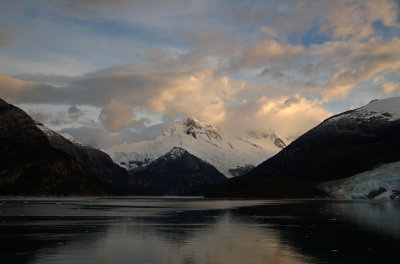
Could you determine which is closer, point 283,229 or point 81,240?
point 81,240

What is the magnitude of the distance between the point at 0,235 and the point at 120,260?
24981 mm

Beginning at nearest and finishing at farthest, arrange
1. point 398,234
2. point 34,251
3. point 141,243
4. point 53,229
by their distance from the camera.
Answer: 1. point 34,251
2. point 141,243
3. point 398,234
4. point 53,229

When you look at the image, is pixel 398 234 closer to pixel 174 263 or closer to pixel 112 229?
pixel 174 263

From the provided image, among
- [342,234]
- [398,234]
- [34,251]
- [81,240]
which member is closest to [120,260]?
[34,251]

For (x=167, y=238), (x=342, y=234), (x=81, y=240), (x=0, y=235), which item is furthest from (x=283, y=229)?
(x=0, y=235)

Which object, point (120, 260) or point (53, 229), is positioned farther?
point (53, 229)

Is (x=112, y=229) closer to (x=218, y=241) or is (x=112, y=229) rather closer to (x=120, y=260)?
(x=218, y=241)

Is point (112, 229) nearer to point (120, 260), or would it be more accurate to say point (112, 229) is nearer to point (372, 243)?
point (120, 260)

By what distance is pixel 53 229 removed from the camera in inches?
2630

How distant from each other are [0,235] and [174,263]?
29942mm

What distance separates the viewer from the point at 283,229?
68062mm

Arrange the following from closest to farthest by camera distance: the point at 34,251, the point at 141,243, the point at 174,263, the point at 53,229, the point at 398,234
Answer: the point at 174,263, the point at 34,251, the point at 141,243, the point at 398,234, the point at 53,229

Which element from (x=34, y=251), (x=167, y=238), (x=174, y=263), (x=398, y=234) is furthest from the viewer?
(x=398, y=234)

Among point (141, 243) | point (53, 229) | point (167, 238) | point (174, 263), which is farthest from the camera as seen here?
point (53, 229)
